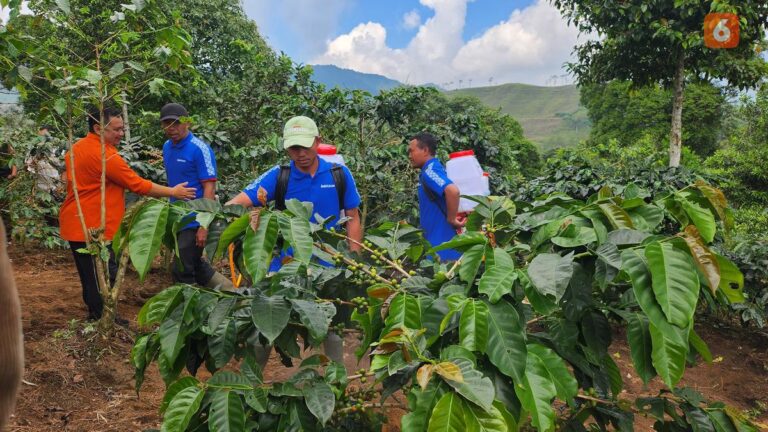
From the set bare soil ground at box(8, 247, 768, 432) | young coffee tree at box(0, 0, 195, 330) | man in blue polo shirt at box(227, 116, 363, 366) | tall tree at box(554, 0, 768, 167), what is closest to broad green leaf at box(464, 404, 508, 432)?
bare soil ground at box(8, 247, 768, 432)

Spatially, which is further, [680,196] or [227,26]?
[227,26]

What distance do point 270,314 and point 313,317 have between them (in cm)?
12

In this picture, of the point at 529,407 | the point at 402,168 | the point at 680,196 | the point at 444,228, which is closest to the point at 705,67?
the point at 402,168

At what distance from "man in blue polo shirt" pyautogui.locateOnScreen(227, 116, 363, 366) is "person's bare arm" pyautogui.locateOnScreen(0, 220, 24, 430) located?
192 cm

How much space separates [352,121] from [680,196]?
5100 mm

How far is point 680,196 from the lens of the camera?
1.62 m

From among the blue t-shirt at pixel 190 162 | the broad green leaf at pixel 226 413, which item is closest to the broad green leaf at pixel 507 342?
the broad green leaf at pixel 226 413

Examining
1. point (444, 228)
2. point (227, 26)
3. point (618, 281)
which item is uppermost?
point (227, 26)

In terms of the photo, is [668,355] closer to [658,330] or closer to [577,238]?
[658,330]

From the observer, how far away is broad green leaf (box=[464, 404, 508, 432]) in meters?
1.08

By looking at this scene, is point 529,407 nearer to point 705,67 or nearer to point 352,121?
point 352,121

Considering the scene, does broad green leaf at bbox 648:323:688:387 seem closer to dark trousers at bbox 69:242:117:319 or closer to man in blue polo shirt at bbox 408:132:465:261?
man in blue polo shirt at bbox 408:132:465:261

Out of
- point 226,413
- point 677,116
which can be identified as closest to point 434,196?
point 226,413

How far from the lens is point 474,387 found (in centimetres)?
110
